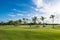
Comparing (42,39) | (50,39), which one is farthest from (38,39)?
(50,39)

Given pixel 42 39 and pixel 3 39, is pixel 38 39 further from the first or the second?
pixel 3 39

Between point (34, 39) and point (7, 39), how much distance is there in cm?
651

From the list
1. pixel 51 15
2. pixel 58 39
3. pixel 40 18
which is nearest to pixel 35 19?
pixel 40 18

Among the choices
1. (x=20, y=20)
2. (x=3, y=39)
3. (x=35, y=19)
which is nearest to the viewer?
(x=3, y=39)

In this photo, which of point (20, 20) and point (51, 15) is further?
point (20, 20)

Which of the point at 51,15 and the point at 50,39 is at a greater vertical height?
the point at 51,15

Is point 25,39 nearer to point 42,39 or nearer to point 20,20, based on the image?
point 42,39

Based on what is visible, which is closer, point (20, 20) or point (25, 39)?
point (25, 39)

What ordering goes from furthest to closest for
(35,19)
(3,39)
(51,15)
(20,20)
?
1. (20,20)
2. (35,19)
3. (51,15)
4. (3,39)

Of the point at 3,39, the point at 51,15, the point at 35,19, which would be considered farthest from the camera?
the point at 35,19

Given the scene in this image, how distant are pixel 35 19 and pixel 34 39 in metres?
113

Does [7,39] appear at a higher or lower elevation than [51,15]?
lower

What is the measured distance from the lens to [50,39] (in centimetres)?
3097

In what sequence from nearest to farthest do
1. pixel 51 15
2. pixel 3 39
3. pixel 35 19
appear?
pixel 3 39
pixel 51 15
pixel 35 19
